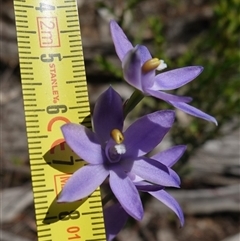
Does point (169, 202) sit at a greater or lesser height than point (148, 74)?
lesser

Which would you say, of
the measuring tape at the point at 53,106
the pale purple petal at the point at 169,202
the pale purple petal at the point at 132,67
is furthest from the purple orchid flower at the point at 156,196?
the pale purple petal at the point at 132,67

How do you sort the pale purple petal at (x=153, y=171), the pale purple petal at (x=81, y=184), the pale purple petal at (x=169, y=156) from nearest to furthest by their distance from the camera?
the pale purple petal at (x=81, y=184), the pale purple petal at (x=153, y=171), the pale purple petal at (x=169, y=156)

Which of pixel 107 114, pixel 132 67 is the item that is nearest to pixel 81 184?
pixel 107 114

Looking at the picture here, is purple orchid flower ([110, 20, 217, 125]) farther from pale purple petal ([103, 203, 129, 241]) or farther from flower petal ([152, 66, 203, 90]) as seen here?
pale purple petal ([103, 203, 129, 241])

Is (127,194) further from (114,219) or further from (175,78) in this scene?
(175,78)

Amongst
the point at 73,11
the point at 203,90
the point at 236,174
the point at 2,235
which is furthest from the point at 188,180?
the point at 73,11

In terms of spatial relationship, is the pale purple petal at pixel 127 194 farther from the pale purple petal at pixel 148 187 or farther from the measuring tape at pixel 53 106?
the measuring tape at pixel 53 106
